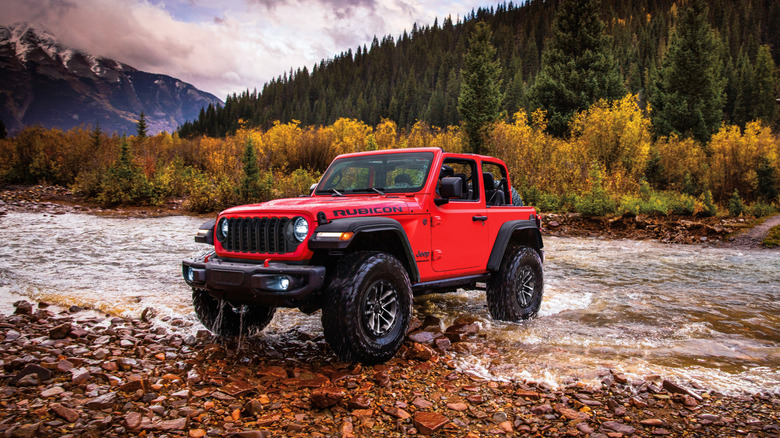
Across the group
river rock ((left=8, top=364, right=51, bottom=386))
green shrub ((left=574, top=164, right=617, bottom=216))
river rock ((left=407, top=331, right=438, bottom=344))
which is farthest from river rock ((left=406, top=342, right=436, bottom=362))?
green shrub ((left=574, top=164, right=617, bottom=216))

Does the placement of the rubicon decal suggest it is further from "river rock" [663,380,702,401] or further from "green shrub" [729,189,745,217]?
"green shrub" [729,189,745,217]

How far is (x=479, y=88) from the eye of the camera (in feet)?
137

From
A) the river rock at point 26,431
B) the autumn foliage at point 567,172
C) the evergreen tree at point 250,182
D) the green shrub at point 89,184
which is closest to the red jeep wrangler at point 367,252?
the river rock at point 26,431

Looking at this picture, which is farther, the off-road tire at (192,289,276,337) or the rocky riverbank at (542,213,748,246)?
the rocky riverbank at (542,213,748,246)

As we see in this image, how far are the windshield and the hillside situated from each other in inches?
2715

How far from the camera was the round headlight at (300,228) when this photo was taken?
4.03m

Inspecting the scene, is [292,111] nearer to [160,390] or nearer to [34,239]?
[34,239]

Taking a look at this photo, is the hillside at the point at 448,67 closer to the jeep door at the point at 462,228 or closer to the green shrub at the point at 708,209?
the green shrub at the point at 708,209

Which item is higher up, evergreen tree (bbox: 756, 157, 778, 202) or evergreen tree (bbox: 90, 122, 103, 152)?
evergreen tree (bbox: 90, 122, 103, 152)

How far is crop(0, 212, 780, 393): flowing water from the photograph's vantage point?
15.4 feet

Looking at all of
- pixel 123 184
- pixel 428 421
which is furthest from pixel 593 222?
pixel 123 184

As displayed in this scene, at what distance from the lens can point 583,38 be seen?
38.8 metres

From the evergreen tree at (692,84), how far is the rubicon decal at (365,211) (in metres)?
44.8

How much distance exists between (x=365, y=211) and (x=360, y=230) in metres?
0.36
